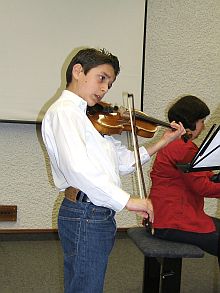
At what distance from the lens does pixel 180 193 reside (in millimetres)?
2088

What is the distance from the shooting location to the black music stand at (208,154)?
1569mm

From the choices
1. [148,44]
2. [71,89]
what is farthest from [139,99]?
[71,89]

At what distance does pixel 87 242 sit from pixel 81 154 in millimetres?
312

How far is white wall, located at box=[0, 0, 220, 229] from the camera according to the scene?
10.6 feet

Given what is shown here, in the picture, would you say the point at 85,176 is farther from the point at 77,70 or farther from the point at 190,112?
the point at 190,112

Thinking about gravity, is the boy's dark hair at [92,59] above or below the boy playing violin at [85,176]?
above

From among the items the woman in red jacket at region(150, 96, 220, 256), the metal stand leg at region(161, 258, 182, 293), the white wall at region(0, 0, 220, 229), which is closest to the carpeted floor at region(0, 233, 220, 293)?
the white wall at region(0, 0, 220, 229)

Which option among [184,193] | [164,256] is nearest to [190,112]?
[184,193]

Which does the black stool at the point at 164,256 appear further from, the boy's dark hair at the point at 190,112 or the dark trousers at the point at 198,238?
the boy's dark hair at the point at 190,112

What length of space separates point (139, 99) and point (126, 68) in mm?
258

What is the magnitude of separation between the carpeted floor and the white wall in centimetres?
26

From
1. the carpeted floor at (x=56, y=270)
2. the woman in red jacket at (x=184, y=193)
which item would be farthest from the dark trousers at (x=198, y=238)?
the carpeted floor at (x=56, y=270)

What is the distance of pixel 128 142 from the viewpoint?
133 inches

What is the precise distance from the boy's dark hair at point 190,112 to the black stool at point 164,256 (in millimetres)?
593
